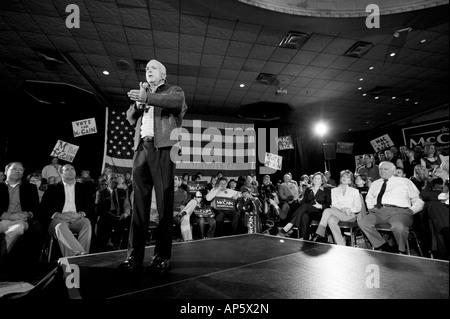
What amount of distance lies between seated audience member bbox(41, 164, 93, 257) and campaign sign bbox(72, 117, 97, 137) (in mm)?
5332

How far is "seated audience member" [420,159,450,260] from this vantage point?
2.44 metres

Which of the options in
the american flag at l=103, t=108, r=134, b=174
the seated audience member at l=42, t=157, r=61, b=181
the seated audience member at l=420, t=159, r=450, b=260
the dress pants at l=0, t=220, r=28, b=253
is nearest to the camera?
the seated audience member at l=420, t=159, r=450, b=260

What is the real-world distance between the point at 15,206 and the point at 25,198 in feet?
0.43

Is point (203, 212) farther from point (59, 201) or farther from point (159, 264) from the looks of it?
point (159, 264)

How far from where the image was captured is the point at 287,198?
17.9ft

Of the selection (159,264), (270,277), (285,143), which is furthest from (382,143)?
(159,264)

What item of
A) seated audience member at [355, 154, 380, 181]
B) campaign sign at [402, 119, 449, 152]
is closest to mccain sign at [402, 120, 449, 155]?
campaign sign at [402, 119, 449, 152]

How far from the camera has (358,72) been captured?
6.09 m

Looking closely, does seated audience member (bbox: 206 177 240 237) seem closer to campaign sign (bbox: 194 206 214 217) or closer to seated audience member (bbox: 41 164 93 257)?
campaign sign (bbox: 194 206 214 217)

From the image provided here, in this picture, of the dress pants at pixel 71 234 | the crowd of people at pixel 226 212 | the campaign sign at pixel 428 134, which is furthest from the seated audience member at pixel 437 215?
the campaign sign at pixel 428 134

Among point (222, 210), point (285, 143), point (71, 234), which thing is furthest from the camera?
point (285, 143)
